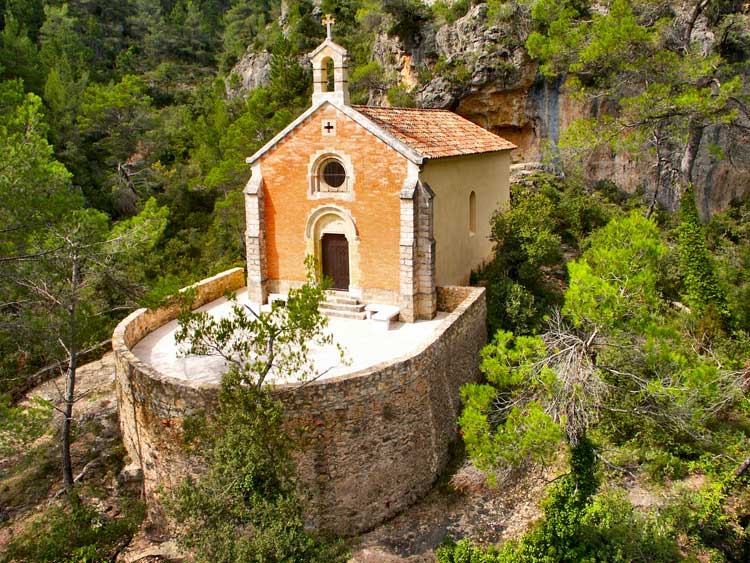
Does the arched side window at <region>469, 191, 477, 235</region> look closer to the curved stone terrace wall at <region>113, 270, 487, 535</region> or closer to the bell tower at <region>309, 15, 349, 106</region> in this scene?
the bell tower at <region>309, 15, 349, 106</region>

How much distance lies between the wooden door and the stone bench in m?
Result: 1.42

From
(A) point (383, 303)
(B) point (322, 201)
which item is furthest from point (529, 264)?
(B) point (322, 201)

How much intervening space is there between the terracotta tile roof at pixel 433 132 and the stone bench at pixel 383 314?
4619 millimetres

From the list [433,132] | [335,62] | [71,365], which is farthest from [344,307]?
[71,365]

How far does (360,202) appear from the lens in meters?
18.9

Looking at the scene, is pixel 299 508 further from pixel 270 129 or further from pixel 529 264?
pixel 270 129

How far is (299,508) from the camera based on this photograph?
36.1 ft

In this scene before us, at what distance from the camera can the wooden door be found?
19.7m

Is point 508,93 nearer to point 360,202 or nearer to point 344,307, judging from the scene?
point 360,202

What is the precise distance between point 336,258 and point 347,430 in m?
7.63

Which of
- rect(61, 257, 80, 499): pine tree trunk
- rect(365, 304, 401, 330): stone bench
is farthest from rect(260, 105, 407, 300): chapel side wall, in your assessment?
rect(61, 257, 80, 499): pine tree trunk

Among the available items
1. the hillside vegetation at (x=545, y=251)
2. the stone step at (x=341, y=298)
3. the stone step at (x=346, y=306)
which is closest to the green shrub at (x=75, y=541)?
the hillside vegetation at (x=545, y=251)

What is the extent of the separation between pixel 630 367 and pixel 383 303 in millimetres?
7752

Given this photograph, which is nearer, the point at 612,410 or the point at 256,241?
the point at 612,410
